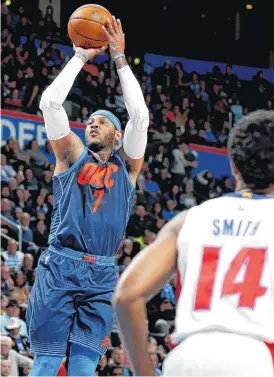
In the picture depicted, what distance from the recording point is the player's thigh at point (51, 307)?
6.04m

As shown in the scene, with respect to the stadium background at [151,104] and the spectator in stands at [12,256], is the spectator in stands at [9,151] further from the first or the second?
the spectator in stands at [12,256]

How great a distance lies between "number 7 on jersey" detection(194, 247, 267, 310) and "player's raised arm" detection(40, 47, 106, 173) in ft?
9.93

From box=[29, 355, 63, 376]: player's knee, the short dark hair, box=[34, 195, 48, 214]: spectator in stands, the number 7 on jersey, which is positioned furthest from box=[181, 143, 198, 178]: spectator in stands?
the number 7 on jersey

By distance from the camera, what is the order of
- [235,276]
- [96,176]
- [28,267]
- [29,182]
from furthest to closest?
[29,182], [28,267], [96,176], [235,276]

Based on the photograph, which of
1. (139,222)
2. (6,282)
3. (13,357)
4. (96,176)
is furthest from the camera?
(139,222)

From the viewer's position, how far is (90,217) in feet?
20.2

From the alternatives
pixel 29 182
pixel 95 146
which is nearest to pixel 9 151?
pixel 29 182

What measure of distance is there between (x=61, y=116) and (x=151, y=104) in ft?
43.0

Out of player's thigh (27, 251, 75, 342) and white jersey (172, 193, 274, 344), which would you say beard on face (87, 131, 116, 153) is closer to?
player's thigh (27, 251, 75, 342)

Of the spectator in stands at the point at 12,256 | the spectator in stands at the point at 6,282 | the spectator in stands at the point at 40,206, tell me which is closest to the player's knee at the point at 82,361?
the spectator in stands at the point at 6,282

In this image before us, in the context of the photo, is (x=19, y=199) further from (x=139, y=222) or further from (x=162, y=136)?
(x=162, y=136)

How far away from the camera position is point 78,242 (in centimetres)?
613

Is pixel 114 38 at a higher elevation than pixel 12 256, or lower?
higher

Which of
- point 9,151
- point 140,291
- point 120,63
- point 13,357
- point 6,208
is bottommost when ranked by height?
point 13,357
